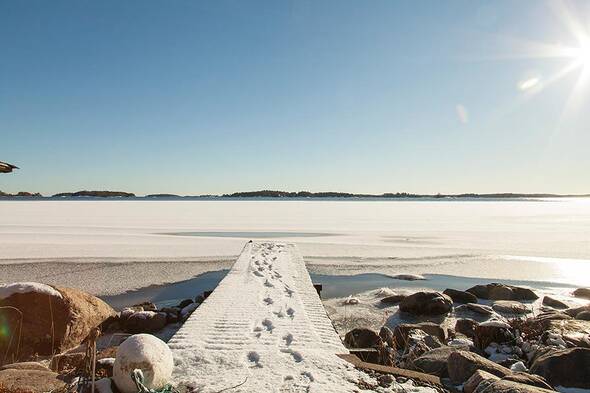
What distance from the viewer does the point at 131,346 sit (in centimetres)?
343

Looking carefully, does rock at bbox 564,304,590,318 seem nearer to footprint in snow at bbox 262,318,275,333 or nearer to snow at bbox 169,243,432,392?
snow at bbox 169,243,432,392

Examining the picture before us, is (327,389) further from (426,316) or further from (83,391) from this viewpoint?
(426,316)

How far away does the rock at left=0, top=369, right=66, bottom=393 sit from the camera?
10.8 feet

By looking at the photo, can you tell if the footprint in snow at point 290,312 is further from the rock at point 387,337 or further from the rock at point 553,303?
the rock at point 553,303

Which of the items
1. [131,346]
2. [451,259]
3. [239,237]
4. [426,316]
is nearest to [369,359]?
[131,346]

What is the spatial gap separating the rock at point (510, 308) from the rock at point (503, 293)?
26.1 inches

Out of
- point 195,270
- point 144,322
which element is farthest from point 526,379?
point 195,270

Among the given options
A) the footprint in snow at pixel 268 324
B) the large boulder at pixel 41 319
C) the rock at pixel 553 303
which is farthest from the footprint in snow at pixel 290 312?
the rock at pixel 553 303

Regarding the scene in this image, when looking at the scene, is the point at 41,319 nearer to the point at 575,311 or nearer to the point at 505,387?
the point at 505,387

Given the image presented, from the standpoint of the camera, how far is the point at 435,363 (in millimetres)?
4992

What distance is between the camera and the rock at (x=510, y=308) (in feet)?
28.0

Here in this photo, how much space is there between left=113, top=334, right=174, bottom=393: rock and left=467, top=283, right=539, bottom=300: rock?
843cm

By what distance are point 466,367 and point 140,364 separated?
3.23m

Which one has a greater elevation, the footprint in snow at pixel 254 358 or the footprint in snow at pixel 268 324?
the footprint in snow at pixel 268 324
